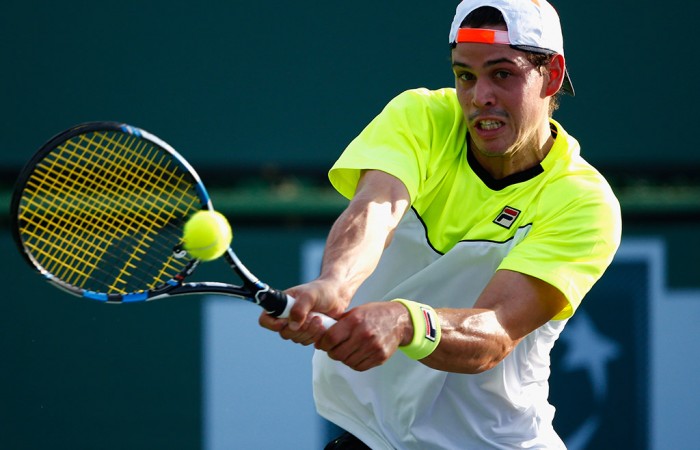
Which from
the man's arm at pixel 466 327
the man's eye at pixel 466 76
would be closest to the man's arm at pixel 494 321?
the man's arm at pixel 466 327

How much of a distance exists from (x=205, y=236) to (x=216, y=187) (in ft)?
7.54

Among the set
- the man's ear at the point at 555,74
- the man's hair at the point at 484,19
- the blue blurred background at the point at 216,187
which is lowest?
the blue blurred background at the point at 216,187

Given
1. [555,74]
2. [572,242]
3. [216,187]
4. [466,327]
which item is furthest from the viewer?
[216,187]

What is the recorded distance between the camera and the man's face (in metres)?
3.05

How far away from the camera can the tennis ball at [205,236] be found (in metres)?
2.58

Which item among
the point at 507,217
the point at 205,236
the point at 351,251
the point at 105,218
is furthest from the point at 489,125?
the point at 105,218

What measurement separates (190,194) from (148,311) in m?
0.57

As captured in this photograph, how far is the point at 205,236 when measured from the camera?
2584 mm

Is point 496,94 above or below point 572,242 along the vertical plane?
above

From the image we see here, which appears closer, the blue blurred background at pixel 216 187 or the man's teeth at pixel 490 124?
the man's teeth at pixel 490 124

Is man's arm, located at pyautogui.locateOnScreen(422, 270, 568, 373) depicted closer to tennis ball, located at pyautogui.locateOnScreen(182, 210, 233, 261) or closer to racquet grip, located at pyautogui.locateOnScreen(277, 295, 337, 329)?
racquet grip, located at pyautogui.locateOnScreen(277, 295, 337, 329)

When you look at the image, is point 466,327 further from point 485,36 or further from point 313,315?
point 485,36

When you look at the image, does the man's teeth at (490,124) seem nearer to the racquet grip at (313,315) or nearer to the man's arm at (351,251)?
the man's arm at (351,251)

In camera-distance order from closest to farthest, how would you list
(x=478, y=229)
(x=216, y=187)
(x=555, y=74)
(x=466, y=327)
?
(x=466, y=327) < (x=478, y=229) < (x=555, y=74) < (x=216, y=187)
